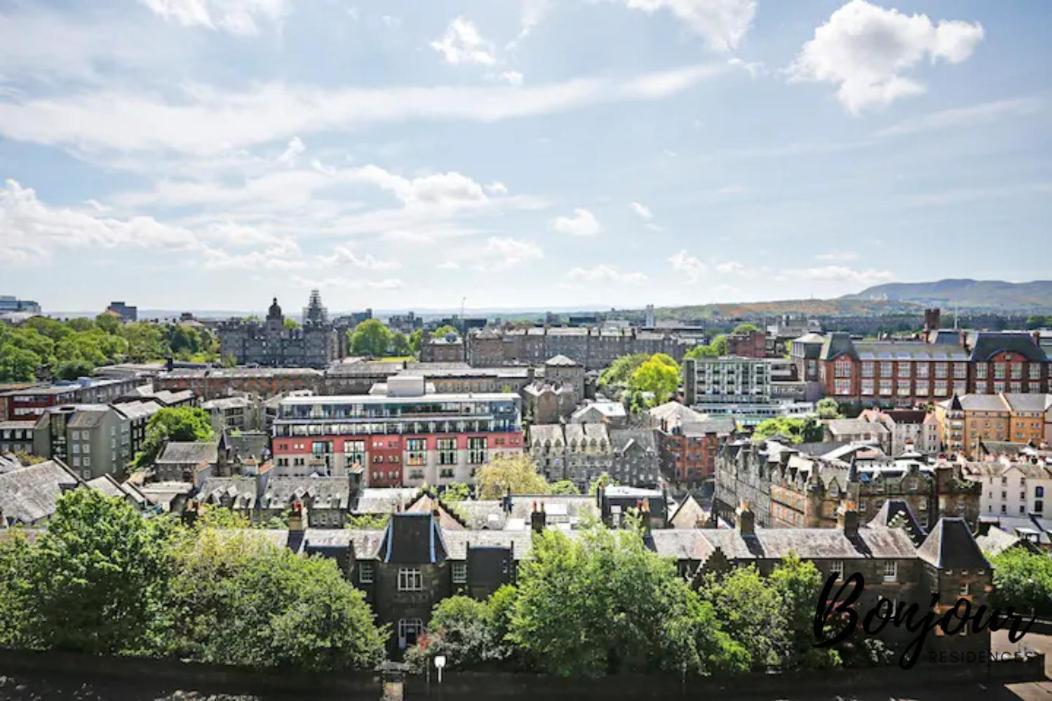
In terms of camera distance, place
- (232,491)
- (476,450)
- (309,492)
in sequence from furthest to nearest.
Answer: (476,450)
(232,491)
(309,492)

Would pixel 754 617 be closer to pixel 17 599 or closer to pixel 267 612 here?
pixel 267 612

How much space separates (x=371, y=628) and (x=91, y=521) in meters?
12.9

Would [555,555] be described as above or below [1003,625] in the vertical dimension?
above

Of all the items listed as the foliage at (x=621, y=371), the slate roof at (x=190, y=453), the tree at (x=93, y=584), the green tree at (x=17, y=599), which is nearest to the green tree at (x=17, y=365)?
the slate roof at (x=190, y=453)

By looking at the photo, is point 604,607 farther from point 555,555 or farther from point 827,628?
point 827,628

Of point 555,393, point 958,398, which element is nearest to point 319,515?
point 555,393

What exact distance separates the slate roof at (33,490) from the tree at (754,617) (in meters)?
38.7

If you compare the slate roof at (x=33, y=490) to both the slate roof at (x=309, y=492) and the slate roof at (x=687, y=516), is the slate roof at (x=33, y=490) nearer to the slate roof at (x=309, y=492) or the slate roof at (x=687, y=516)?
the slate roof at (x=309, y=492)

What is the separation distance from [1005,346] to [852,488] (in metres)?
72.0

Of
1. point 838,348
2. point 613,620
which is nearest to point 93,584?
point 613,620

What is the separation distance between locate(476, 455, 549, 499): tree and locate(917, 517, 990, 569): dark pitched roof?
3378cm

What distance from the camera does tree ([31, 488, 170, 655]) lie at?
35.3 meters

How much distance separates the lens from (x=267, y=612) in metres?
36.4

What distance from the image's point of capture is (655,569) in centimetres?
3647
